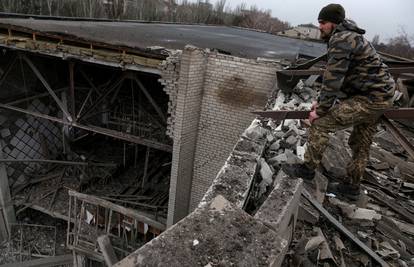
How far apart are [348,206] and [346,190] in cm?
24

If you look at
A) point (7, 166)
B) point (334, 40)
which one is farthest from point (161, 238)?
point (7, 166)

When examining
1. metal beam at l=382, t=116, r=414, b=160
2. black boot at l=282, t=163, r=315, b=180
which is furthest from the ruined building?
metal beam at l=382, t=116, r=414, b=160

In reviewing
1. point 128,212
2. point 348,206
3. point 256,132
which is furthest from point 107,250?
point 348,206

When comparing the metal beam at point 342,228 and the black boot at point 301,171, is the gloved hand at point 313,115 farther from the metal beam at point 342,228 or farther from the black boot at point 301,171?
the metal beam at point 342,228

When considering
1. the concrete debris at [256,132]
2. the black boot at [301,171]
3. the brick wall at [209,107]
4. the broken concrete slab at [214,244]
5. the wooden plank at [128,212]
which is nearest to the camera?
the broken concrete slab at [214,244]

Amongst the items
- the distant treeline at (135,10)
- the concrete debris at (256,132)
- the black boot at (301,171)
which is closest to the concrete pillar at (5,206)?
the concrete debris at (256,132)

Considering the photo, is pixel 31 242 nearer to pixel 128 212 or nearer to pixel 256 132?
pixel 128 212

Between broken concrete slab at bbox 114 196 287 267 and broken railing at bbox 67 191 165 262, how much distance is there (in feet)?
18.0

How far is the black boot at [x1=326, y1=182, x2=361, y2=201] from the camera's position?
3135 mm

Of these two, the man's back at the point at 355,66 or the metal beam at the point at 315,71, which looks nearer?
the man's back at the point at 355,66

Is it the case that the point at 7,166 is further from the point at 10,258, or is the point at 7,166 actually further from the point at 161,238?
the point at 161,238

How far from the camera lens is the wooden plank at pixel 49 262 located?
25.2ft

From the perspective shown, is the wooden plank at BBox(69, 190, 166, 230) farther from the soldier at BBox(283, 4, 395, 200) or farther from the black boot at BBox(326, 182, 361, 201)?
the soldier at BBox(283, 4, 395, 200)

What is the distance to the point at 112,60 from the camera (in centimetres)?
628
